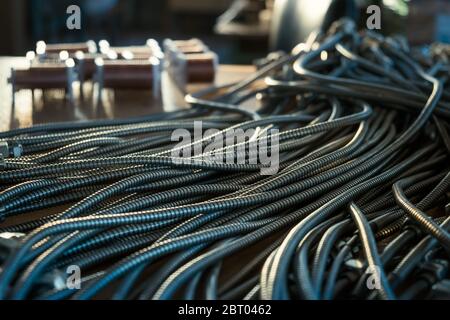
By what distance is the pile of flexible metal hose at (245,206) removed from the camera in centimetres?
50

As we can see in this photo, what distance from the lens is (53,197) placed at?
26.3 inches

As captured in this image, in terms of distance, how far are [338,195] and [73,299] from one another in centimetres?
31

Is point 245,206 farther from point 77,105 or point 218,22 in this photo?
point 218,22

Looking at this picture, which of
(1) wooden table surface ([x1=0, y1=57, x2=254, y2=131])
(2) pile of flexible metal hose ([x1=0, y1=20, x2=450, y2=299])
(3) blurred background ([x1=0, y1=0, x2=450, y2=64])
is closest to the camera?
(2) pile of flexible metal hose ([x1=0, y1=20, x2=450, y2=299])

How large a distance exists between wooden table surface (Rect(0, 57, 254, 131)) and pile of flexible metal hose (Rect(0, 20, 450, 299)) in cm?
12

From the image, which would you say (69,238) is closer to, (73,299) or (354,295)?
(73,299)

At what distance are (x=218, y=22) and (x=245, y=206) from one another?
11.7 ft

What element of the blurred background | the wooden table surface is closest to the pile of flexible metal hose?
the wooden table surface

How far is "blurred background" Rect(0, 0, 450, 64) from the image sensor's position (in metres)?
1.68

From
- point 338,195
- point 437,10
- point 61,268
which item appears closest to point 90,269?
point 61,268

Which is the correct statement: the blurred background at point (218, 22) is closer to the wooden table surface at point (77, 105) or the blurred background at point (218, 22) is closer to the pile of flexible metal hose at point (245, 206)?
the wooden table surface at point (77, 105)

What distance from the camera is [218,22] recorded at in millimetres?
4078

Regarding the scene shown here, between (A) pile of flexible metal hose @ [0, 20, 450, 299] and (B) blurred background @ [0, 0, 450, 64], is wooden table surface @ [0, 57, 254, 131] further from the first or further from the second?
(B) blurred background @ [0, 0, 450, 64]

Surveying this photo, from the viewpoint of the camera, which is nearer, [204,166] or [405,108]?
[204,166]
